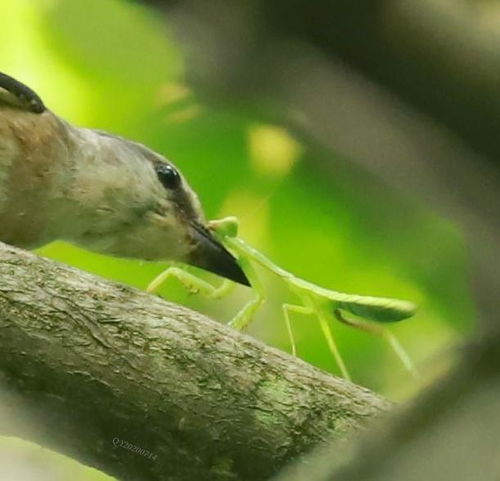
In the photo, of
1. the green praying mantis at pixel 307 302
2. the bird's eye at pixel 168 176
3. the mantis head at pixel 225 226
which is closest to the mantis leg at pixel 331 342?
the green praying mantis at pixel 307 302

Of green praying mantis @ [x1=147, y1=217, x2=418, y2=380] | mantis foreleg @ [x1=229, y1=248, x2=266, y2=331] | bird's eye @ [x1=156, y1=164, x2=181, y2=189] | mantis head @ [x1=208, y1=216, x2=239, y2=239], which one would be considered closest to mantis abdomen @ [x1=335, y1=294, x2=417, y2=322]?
green praying mantis @ [x1=147, y1=217, x2=418, y2=380]

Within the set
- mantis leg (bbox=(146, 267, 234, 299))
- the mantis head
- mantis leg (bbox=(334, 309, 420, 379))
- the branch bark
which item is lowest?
the branch bark

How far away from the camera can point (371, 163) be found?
20cm

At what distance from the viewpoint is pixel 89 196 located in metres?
Result: 1.67

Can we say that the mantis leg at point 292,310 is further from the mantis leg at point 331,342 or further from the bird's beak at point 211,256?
the bird's beak at point 211,256

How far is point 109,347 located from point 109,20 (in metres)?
0.48

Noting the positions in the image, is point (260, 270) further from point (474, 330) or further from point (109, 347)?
point (474, 330)

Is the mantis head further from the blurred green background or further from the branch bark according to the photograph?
the branch bark

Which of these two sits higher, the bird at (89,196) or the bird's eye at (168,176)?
the bird's eye at (168,176)

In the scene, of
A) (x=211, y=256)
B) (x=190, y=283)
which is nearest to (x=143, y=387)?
(x=190, y=283)

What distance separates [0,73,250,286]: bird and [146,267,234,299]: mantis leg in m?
0.04

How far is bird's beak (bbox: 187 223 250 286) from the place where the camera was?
5.37ft

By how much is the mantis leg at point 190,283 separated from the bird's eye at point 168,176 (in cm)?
16

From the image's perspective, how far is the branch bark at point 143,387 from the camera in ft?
3.44
